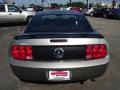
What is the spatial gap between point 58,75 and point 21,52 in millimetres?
758

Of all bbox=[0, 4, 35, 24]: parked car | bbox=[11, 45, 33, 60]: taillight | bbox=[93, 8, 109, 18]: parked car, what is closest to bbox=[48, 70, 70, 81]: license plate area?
bbox=[11, 45, 33, 60]: taillight

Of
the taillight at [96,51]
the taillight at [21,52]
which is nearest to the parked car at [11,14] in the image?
the taillight at [21,52]

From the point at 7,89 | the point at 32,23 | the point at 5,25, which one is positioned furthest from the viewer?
the point at 5,25

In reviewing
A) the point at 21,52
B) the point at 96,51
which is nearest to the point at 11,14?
the point at 21,52

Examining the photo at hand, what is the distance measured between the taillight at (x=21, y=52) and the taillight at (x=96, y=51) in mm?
986

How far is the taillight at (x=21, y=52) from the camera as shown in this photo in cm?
Answer: 549


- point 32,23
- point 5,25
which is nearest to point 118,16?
point 5,25

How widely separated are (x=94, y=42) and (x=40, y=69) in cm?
104

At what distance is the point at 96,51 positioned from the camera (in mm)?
5566

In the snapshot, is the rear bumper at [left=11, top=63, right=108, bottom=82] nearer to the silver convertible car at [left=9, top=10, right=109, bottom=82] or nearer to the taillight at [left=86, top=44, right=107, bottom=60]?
the silver convertible car at [left=9, top=10, right=109, bottom=82]

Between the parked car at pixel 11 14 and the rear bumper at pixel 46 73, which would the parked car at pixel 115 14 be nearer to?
the parked car at pixel 11 14

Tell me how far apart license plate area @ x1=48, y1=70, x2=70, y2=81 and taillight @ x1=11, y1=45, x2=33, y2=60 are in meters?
0.46

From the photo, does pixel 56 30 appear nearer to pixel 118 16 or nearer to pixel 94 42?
pixel 94 42

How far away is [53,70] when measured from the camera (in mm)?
5379
